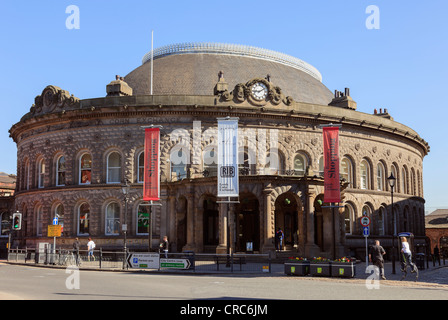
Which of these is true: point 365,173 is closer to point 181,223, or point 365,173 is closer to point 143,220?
point 181,223

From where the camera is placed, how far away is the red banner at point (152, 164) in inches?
1382

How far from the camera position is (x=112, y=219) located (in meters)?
40.4

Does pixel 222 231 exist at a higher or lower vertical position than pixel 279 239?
higher

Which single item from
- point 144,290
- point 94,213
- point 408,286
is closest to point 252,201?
point 94,213

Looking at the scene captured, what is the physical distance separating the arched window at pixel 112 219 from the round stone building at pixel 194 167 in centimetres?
8

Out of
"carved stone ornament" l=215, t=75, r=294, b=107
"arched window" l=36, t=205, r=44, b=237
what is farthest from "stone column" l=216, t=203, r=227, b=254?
"arched window" l=36, t=205, r=44, b=237

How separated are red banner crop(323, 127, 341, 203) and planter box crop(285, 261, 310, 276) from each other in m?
9.48

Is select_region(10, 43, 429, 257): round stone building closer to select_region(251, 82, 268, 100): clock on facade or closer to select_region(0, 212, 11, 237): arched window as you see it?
select_region(251, 82, 268, 100): clock on facade

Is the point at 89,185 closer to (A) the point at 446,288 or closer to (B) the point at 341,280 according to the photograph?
(B) the point at 341,280

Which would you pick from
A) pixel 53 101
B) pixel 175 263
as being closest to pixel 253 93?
pixel 53 101

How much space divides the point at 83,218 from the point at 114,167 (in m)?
5.07

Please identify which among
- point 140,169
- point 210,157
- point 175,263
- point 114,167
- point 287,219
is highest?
point 210,157

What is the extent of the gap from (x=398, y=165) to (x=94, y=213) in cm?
2945
